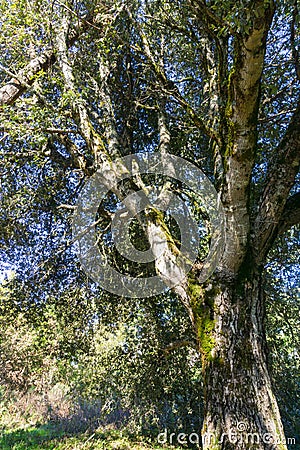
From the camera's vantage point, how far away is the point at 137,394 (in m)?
7.30

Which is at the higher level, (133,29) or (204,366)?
(133,29)

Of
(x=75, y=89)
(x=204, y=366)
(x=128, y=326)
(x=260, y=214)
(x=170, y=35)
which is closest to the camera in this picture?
(x=204, y=366)

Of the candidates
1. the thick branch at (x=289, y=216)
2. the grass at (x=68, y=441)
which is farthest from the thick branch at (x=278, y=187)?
the grass at (x=68, y=441)

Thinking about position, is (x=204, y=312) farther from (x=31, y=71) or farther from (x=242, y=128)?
(x=31, y=71)

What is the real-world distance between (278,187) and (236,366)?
171 centimetres

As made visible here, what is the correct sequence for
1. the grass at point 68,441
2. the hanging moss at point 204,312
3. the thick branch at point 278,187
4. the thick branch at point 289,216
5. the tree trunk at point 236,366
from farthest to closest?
the grass at point 68,441 < the thick branch at point 289,216 < the thick branch at point 278,187 < the hanging moss at point 204,312 < the tree trunk at point 236,366

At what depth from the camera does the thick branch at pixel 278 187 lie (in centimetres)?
332

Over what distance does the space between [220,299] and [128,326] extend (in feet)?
13.5

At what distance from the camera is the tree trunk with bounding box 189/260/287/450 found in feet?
8.91

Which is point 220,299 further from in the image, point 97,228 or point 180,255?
point 97,228

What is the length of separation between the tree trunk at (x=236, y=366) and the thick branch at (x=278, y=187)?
37cm

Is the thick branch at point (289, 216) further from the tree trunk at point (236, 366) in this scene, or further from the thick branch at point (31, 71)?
the thick branch at point (31, 71)

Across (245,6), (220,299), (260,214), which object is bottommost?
(220,299)

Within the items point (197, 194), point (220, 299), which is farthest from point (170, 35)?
point (220, 299)
